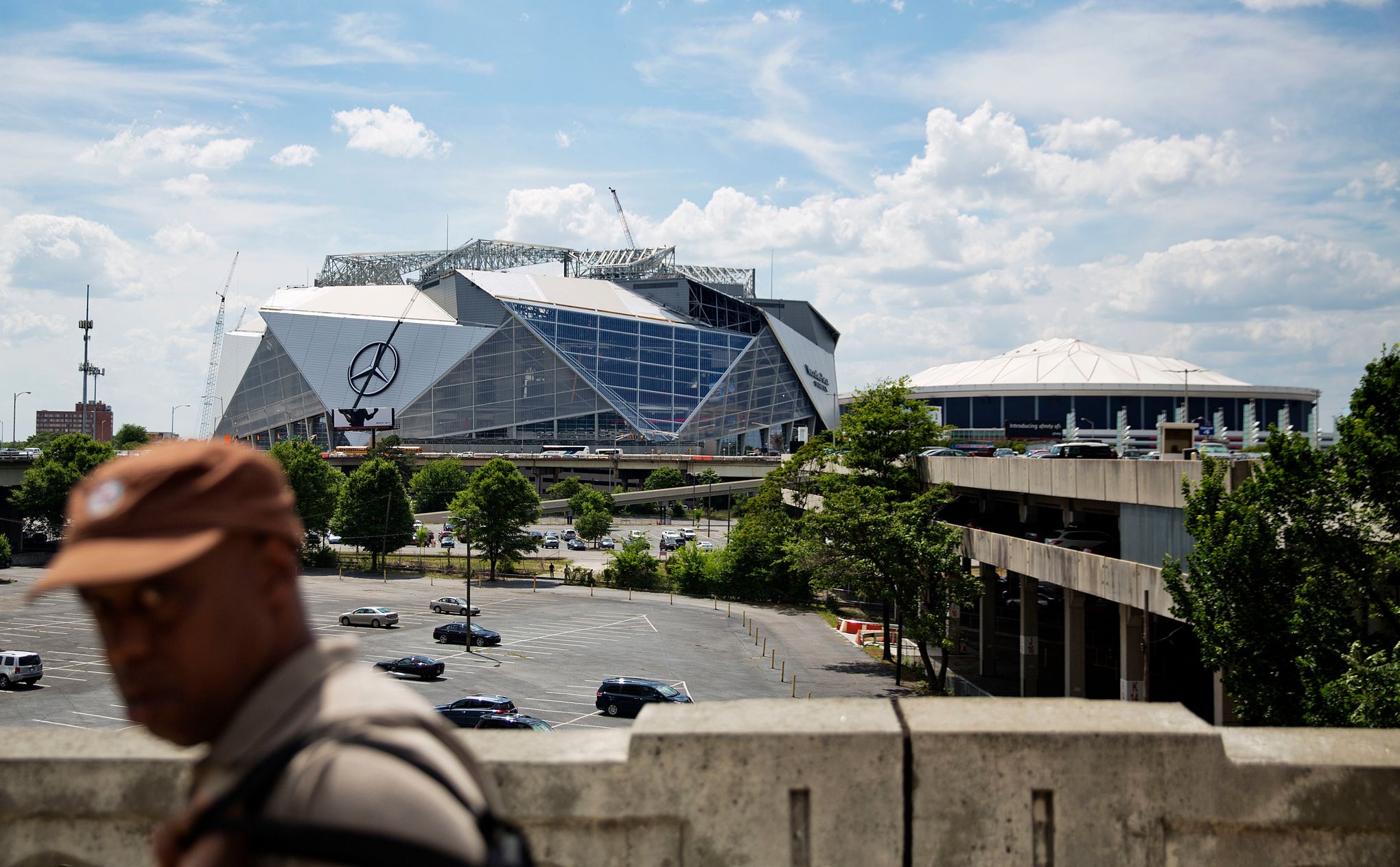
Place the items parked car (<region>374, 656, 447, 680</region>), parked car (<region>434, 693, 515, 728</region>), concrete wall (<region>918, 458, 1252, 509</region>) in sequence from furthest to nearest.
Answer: parked car (<region>374, 656, 447, 680</region>) → parked car (<region>434, 693, 515, 728</region>) → concrete wall (<region>918, 458, 1252, 509</region>)

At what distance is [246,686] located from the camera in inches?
66.9

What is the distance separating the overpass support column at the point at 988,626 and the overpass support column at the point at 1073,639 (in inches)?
369

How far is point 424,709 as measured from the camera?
168 cm

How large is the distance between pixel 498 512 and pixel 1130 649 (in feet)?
157

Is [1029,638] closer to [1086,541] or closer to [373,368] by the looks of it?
[1086,541]

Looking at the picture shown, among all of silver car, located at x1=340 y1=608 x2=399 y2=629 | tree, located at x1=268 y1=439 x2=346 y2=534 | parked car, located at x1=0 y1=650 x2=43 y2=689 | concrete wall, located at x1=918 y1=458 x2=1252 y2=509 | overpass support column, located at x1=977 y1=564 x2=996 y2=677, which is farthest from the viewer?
tree, located at x1=268 y1=439 x2=346 y2=534

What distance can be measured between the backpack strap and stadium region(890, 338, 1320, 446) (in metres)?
128

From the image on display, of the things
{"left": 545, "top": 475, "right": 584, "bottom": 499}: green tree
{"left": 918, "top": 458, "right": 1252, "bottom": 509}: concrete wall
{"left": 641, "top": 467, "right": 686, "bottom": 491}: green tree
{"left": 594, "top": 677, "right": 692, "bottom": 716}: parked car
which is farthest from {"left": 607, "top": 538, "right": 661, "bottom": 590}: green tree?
{"left": 641, "top": 467, "right": 686, "bottom": 491}: green tree

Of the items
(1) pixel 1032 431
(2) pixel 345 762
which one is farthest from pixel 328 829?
(1) pixel 1032 431

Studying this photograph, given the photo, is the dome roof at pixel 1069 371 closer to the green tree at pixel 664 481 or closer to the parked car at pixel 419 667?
the green tree at pixel 664 481

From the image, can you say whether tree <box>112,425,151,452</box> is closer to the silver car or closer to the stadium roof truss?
the stadium roof truss

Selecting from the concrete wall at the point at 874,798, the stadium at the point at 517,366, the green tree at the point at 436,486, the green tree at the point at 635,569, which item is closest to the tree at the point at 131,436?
the stadium at the point at 517,366

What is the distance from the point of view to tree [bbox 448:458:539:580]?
2704 inches

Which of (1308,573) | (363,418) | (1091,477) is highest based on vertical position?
(363,418)
